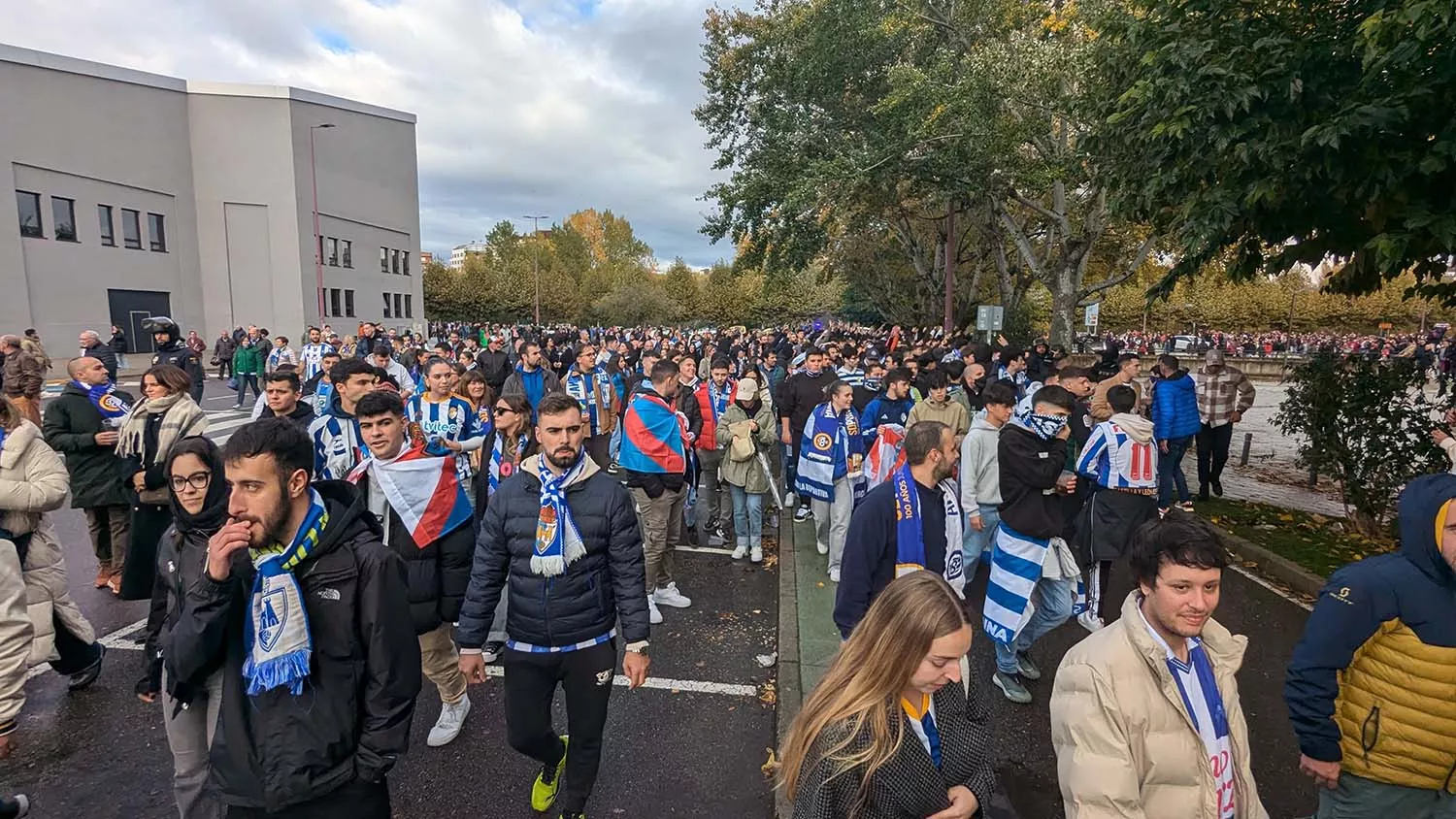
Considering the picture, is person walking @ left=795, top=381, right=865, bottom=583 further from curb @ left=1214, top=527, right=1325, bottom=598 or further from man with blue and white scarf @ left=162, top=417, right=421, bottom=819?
man with blue and white scarf @ left=162, top=417, right=421, bottom=819

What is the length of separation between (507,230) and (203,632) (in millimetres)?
89262

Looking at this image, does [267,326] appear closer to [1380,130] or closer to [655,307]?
[655,307]

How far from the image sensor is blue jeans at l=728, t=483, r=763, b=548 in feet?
23.9

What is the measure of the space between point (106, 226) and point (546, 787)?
127 ft

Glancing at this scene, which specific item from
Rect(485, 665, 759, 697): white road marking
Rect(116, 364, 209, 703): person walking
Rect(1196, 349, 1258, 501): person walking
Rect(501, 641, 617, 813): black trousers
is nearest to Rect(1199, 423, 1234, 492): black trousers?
Rect(1196, 349, 1258, 501): person walking

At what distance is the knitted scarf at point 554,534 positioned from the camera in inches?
126

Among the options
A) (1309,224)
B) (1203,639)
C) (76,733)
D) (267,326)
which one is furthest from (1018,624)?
(267,326)

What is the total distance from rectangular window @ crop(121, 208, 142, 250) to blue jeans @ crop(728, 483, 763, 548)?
121 ft

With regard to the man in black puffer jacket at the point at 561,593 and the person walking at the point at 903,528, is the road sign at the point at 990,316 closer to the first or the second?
the person walking at the point at 903,528

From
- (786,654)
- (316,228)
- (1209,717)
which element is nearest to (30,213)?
(316,228)

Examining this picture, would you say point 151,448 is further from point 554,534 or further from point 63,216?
point 63,216

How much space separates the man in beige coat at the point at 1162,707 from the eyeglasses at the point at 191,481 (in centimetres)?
301

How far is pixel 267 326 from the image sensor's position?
1451 inches

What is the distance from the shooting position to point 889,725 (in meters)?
1.98
